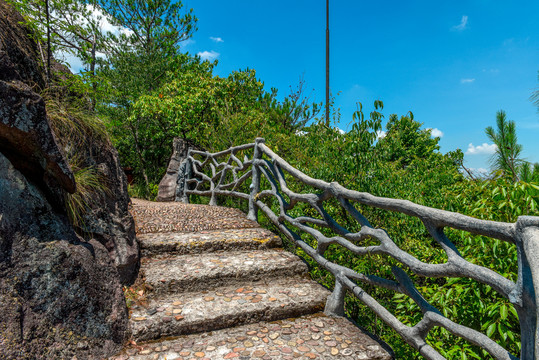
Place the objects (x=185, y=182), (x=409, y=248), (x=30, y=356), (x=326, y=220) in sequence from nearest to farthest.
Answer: (x=30, y=356)
(x=326, y=220)
(x=409, y=248)
(x=185, y=182)

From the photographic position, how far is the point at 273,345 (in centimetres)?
239

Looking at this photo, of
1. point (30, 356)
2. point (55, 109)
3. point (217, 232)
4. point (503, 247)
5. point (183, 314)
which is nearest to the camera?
point (30, 356)

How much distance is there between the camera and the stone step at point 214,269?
295cm

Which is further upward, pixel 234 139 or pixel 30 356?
pixel 234 139

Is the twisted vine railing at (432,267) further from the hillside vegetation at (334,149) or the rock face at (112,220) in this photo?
the rock face at (112,220)

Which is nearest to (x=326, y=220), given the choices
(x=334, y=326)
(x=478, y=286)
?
(x=334, y=326)

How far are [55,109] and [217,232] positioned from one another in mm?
2158

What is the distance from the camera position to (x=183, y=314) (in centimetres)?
258

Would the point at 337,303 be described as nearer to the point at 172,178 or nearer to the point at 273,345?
the point at 273,345

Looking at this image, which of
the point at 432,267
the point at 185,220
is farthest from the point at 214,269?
the point at 432,267

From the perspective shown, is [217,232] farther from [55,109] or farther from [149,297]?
[55,109]

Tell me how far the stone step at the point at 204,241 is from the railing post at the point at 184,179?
158 inches

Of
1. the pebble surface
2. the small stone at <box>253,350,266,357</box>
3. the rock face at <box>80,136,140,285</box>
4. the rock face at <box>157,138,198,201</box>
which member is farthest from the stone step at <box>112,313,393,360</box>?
the rock face at <box>157,138,198,201</box>

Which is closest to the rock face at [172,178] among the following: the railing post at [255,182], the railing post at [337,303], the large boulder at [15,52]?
the railing post at [255,182]
